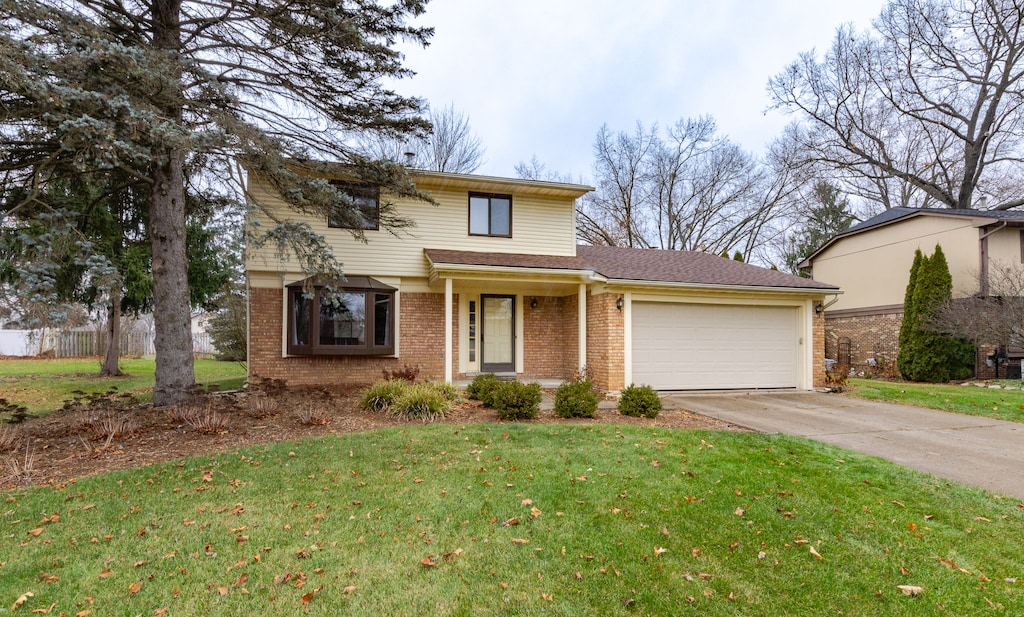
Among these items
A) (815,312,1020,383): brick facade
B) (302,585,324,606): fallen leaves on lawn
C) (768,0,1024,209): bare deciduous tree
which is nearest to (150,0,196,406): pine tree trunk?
(302,585,324,606): fallen leaves on lawn

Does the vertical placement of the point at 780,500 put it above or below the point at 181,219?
below

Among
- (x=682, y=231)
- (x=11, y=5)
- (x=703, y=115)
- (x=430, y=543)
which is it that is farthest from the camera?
(x=682, y=231)

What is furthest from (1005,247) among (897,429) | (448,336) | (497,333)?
(448,336)

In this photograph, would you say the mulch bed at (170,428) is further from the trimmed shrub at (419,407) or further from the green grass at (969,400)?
the green grass at (969,400)

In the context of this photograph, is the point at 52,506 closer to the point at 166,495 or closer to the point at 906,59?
the point at 166,495

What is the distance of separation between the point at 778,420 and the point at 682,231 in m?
20.0

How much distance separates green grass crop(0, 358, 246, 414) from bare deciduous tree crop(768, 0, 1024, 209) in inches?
1010

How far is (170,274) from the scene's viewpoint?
7.53 metres

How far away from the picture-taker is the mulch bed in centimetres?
495

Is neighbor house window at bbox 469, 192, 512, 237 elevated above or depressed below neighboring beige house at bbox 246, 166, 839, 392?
above

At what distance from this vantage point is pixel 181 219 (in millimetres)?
7680

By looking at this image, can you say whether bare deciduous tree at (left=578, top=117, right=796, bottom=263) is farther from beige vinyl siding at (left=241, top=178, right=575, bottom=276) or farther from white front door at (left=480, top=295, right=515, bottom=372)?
white front door at (left=480, top=295, right=515, bottom=372)

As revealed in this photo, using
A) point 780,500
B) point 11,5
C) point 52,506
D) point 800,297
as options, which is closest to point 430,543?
point 780,500

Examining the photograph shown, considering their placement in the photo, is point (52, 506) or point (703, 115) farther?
point (703, 115)
